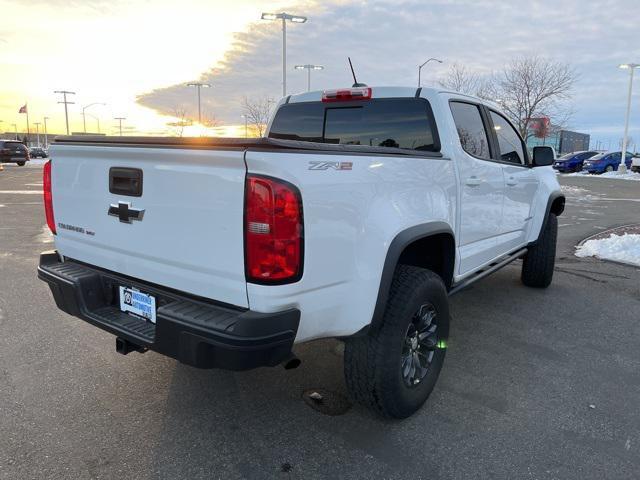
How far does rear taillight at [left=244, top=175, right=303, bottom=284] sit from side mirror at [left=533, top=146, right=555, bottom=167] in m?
3.54

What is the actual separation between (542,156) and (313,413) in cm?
339

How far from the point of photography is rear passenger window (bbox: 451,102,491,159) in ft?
12.0

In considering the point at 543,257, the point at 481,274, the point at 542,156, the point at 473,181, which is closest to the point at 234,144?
the point at 473,181

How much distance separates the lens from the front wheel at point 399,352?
2.64 m

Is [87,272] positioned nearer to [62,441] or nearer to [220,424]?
[62,441]

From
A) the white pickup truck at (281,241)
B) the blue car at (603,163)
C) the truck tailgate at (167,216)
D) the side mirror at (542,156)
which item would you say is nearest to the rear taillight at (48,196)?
the white pickup truck at (281,241)

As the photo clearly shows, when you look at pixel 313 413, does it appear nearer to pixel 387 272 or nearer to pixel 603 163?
pixel 387 272

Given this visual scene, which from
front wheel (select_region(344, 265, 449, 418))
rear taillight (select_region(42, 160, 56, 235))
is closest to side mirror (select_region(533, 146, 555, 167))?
front wheel (select_region(344, 265, 449, 418))

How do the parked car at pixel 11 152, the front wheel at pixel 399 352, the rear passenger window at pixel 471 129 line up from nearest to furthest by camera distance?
1. the front wheel at pixel 399 352
2. the rear passenger window at pixel 471 129
3. the parked car at pixel 11 152

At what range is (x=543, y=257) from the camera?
17.9 ft

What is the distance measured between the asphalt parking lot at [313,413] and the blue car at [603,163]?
106 feet

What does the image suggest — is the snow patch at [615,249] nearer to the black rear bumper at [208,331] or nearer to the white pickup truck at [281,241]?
the white pickup truck at [281,241]

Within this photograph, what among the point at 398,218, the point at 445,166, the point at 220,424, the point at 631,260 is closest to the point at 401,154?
the point at 398,218

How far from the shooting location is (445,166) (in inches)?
125
